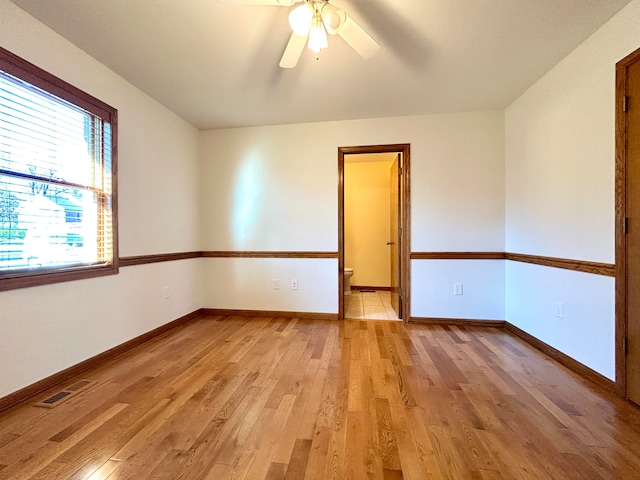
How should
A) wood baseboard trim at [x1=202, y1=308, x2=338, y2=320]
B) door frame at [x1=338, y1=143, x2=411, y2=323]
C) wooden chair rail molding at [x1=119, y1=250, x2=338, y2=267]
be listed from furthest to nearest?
wood baseboard trim at [x1=202, y1=308, x2=338, y2=320] < door frame at [x1=338, y1=143, x2=411, y2=323] < wooden chair rail molding at [x1=119, y1=250, x2=338, y2=267]

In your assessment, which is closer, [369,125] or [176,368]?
[176,368]

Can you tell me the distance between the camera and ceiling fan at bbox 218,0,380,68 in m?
1.44

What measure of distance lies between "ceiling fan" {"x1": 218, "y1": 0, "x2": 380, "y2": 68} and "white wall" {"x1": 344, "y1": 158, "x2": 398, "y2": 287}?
3.62m

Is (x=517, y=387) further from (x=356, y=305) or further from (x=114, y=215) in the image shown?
(x=114, y=215)

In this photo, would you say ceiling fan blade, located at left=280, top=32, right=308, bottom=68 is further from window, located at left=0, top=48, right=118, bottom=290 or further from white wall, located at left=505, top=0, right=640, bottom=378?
white wall, located at left=505, top=0, right=640, bottom=378

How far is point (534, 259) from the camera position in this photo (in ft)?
8.42

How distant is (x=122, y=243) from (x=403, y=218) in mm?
2766

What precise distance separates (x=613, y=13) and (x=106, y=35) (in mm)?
3140

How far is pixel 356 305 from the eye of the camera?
4.10m

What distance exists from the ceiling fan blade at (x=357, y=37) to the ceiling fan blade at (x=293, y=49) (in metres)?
0.22

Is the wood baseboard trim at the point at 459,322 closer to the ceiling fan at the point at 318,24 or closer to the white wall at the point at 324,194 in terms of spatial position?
the white wall at the point at 324,194

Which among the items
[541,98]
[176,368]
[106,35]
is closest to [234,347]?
[176,368]

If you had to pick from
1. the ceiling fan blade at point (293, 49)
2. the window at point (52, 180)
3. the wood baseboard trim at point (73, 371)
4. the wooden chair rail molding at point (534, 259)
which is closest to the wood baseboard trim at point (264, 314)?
the wood baseboard trim at point (73, 371)

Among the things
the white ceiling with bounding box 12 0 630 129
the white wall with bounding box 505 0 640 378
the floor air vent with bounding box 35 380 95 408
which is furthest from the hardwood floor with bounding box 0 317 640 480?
the white ceiling with bounding box 12 0 630 129
